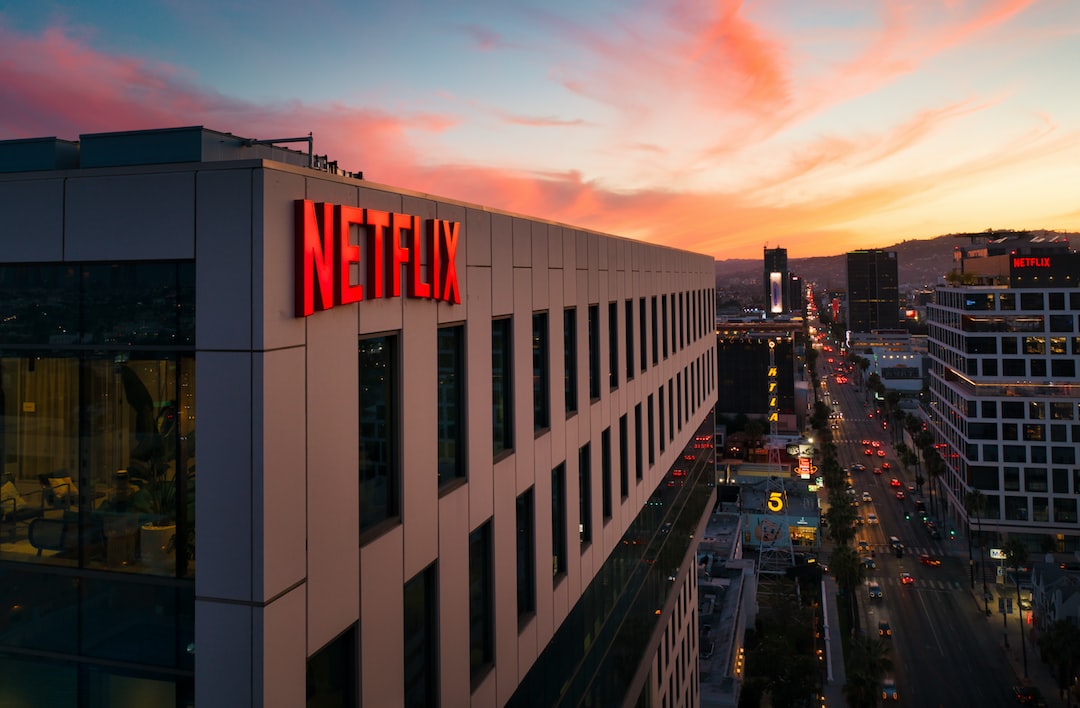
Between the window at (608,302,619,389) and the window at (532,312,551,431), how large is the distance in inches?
242

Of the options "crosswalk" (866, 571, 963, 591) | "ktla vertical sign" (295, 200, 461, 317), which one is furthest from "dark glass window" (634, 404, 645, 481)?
"crosswalk" (866, 571, 963, 591)

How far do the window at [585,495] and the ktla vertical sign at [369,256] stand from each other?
9.37 metres

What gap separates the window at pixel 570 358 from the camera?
64.9ft

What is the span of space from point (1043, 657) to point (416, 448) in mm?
92875

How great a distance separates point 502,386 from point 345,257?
6.57m

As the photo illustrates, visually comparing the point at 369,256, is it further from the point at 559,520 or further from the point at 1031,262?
the point at 1031,262

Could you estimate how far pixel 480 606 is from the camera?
14633 mm

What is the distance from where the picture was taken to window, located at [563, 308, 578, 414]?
19781mm

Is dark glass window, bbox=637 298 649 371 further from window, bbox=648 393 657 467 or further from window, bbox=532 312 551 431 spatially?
window, bbox=532 312 551 431

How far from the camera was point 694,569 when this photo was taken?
5116cm

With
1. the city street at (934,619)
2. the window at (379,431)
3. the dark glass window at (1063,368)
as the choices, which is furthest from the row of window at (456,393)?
the dark glass window at (1063,368)

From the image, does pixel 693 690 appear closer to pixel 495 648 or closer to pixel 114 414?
pixel 495 648

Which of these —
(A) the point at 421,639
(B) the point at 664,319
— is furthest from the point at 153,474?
(B) the point at 664,319

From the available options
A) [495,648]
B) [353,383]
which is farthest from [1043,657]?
[353,383]
